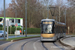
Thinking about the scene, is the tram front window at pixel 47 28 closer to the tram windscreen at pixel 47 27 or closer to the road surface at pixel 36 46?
the tram windscreen at pixel 47 27

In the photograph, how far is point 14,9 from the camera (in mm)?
75562

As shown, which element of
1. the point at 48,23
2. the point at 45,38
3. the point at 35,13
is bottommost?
the point at 45,38

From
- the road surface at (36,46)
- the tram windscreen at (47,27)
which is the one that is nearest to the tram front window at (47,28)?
the tram windscreen at (47,27)

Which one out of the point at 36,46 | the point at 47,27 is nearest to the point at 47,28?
the point at 47,27

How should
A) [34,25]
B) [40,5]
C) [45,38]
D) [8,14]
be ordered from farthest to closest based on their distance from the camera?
[8,14], [34,25], [40,5], [45,38]

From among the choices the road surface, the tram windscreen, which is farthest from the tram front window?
the road surface

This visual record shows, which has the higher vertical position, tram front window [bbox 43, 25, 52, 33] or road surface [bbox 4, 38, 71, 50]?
tram front window [bbox 43, 25, 52, 33]

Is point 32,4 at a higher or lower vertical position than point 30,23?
higher

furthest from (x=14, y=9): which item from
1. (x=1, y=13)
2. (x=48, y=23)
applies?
(x=48, y=23)

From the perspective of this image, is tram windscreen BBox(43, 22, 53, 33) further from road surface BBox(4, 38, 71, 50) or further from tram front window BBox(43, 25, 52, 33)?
road surface BBox(4, 38, 71, 50)

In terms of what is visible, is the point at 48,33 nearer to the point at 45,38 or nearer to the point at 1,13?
the point at 45,38

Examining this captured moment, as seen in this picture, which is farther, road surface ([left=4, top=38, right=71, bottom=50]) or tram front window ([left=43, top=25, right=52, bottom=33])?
tram front window ([left=43, top=25, right=52, bottom=33])

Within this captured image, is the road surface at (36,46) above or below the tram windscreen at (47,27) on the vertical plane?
below

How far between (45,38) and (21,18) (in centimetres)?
4918
